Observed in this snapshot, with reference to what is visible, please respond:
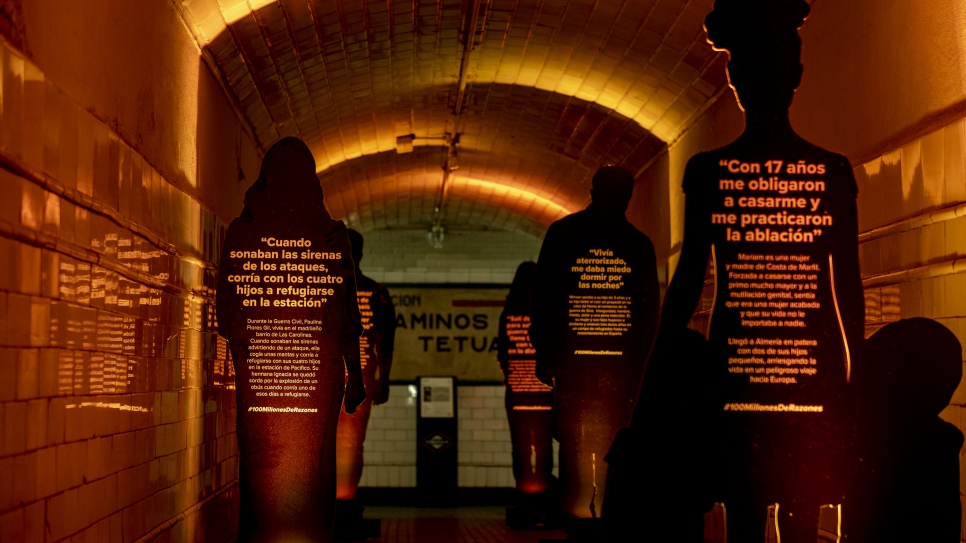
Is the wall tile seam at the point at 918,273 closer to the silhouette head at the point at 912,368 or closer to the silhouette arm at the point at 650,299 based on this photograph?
the silhouette head at the point at 912,368

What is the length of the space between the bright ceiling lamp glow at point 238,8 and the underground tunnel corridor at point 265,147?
0.02 metres

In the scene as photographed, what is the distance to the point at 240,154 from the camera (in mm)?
9719

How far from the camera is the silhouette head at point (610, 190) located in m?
7.91

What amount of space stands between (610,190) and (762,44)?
3.53 metres

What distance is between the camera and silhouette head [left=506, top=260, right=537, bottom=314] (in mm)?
11625

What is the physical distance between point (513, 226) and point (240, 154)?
862 cm

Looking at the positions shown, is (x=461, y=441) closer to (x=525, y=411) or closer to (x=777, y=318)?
(x=525, y=411)

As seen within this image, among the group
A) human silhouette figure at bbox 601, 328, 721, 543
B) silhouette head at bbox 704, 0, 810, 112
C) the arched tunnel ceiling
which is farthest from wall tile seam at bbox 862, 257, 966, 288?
the arched tunnel ceiling

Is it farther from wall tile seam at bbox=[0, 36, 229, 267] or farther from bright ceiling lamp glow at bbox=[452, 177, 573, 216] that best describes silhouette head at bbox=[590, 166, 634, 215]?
bright ceiling lamp glow at bbox=[452, 177, 573, 216]

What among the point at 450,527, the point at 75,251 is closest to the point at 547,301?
the point at 75,251

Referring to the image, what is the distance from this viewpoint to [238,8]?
24.7 feet

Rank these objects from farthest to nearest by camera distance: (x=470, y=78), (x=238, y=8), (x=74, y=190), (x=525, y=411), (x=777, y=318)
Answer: (x=525, y=411)
(x=470, y=78)
(x=238, y=8)
(x=74, y=190)
(x=777, y=318)

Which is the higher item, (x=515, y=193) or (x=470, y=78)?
(x=470, y=78)

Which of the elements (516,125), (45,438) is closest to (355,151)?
(516,125)
